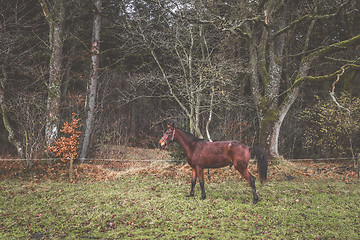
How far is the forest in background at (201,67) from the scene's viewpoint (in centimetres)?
1088

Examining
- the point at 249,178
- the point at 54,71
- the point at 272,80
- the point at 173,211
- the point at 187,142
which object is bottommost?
the point at 173,211

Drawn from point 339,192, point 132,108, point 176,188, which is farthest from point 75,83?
point 339,192

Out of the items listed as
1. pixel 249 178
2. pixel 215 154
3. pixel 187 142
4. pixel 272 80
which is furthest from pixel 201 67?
pixel 249 178

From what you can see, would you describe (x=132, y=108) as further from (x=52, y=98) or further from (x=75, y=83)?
(x=52, y=98)

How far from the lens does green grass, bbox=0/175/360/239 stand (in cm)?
509

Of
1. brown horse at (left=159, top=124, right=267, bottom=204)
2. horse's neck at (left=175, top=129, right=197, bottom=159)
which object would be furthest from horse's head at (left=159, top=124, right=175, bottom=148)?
horse's neck at (left=175, top=129, right=197, bottom=159)

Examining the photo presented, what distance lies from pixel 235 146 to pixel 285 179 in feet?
13.1

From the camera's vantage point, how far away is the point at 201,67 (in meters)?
10.8

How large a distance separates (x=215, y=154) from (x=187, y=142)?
82cm

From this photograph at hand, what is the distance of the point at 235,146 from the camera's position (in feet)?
22.5

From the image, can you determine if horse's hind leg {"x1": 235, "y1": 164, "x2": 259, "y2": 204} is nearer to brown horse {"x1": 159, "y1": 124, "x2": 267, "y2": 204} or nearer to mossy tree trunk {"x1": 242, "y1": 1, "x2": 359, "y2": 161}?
brown horse {"x1": 159, "y1": 124, "x2": 267, "y2": 204}

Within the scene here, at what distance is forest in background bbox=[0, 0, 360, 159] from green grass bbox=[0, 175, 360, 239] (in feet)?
9.96

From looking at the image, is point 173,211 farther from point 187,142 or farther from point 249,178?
point 249,178

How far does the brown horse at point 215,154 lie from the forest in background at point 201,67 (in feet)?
11.5
